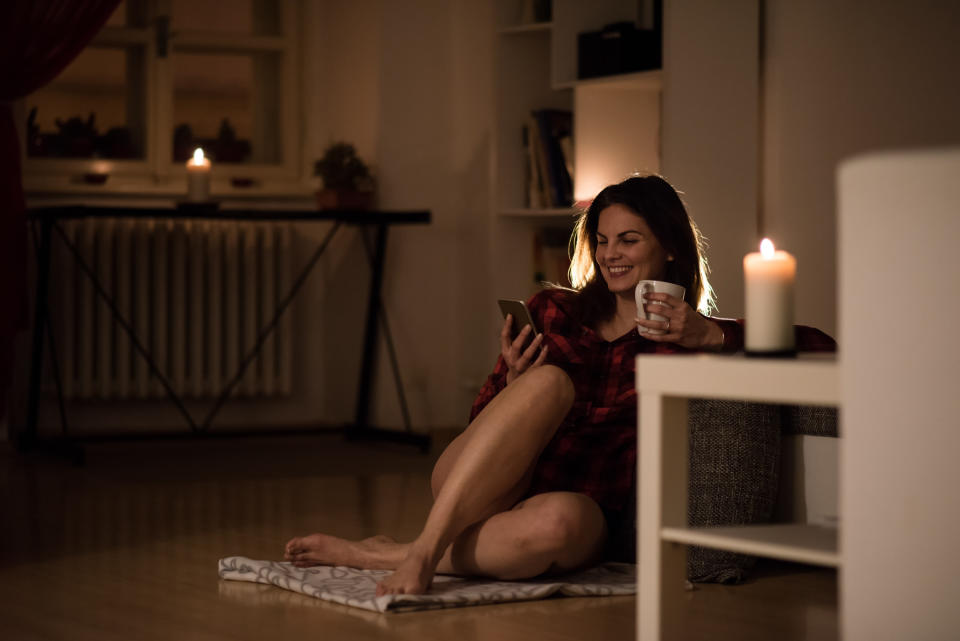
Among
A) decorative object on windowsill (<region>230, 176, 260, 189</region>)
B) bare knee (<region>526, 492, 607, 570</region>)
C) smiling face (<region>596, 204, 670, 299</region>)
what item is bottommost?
bare knee (<region>526, 492, 607, 570</region>)

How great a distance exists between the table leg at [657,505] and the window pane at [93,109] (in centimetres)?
358

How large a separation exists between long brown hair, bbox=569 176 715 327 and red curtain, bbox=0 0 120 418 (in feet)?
7.32

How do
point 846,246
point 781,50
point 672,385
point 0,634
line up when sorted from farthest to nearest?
point 781,50 < point 0,634 < point 672,385 < point 846,246

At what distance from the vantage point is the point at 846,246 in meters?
1.23

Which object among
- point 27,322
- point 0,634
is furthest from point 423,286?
point 0,634

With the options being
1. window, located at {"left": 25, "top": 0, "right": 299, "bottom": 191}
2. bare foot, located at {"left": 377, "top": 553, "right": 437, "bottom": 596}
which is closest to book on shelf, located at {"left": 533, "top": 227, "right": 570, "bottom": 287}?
window, located at {"left": 25, "top": 0, "right": 299, "bottom": 191}

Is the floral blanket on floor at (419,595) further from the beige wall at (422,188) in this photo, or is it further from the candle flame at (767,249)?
the beige wall at (422,188)

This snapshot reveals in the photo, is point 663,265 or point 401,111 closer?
point 663,265

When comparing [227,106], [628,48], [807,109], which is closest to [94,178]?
[227,106]

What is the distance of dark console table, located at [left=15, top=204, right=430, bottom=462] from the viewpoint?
4043 millimetres

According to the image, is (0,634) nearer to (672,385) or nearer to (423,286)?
(672,385)

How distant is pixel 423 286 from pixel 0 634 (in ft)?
10.0

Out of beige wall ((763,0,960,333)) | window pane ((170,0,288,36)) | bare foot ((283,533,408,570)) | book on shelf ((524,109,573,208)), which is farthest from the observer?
window pane ((170,0,288,36))

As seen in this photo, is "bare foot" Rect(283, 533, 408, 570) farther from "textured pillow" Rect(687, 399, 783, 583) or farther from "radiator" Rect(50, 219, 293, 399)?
"radiator" Rect(50, 219, 293, 399)
